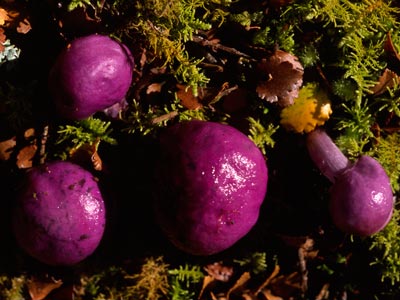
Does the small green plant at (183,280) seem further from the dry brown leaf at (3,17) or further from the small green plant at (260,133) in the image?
the dry brown leaf at (3,17)

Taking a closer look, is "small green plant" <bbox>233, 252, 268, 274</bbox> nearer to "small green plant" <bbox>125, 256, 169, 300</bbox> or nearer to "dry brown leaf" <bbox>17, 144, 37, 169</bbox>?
"small green plant" <bbox>125, 256, 169, 300</bbox>

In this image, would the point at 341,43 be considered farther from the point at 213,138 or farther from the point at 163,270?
the point at 163,270

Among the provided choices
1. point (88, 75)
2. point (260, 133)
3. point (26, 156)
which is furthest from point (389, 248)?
point (26, 156)

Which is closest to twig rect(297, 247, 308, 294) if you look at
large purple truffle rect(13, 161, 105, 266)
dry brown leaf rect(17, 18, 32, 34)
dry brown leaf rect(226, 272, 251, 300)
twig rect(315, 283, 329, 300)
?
twig rect(315, 283, 329, 300)

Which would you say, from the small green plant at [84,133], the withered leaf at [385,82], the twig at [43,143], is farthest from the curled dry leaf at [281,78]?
the twig at [43,143]

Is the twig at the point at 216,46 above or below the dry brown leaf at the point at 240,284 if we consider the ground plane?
above

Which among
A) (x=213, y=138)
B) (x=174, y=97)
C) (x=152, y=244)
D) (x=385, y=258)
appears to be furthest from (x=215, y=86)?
(x=385, y=258)
